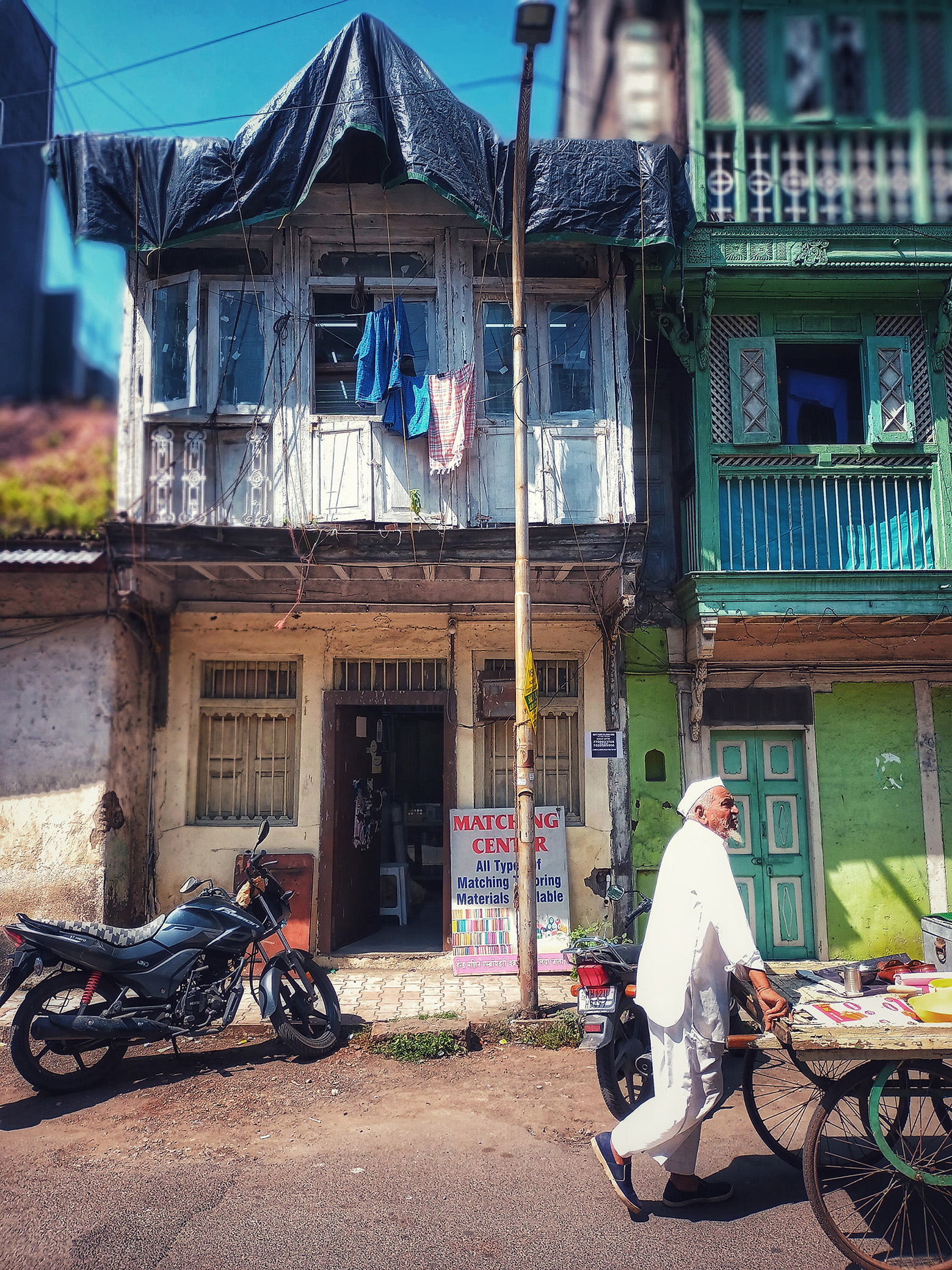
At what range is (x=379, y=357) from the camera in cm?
788

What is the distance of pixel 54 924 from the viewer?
5.43 m

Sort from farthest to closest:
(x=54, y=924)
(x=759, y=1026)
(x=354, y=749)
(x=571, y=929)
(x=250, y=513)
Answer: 1. (x=354, y=749)
2. (x=571, y=929)
3. (x=250, y=513)
4. (x=54, y=924)
5. (x=759, y=1026)

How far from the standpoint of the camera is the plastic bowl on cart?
360 centimetres

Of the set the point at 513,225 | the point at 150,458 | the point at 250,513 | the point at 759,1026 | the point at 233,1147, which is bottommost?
the point at 233,1147

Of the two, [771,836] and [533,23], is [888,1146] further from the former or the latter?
[533,23]

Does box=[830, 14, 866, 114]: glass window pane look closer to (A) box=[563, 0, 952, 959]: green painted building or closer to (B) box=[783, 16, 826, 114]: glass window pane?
(A) box=[563, 0, 952, 959]: green painted building

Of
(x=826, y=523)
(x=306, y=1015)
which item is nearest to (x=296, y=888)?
(x=306, y=1015)

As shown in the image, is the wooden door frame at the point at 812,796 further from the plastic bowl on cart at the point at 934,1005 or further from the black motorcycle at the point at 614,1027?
the plastic bowl on cart at the point at 934,1005

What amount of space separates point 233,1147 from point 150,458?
5846mm

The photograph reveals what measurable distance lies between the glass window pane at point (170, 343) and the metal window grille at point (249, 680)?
9.45ft

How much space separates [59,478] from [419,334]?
3.74m

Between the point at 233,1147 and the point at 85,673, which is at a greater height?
the point at 85,673

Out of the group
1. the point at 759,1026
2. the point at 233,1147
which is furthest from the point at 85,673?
the point at 759,1026

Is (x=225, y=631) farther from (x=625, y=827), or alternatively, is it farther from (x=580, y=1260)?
(x=580, y=1260)
